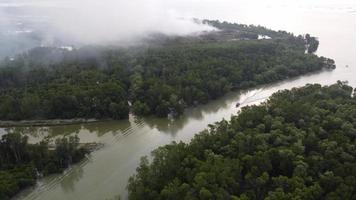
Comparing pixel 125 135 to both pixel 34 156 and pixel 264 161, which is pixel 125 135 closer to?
pixel 34 156

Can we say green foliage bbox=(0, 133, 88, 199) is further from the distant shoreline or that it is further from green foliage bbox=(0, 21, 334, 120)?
green foliage bbox=(0, 21, 334, 120)

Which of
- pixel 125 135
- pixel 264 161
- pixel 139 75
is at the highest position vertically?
pixel 139 75

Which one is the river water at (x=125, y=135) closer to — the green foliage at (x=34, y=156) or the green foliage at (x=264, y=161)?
the green foliage at (x=34, y=156)

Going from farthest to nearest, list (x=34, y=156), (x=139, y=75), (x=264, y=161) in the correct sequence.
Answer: (x=139, y=75)
(x=34, y=156)
(x=264, y=161)

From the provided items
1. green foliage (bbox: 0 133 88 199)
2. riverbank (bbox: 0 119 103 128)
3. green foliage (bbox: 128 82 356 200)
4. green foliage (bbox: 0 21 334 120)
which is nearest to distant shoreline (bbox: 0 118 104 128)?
riverbank (bbox: 0 119 103 128)

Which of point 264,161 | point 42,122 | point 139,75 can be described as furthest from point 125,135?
point 264,161

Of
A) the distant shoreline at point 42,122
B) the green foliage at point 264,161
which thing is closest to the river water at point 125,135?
the distant shoreline at point 42,122

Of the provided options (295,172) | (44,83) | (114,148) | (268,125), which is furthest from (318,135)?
(44,83)

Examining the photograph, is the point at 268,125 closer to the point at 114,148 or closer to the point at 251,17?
the point at 114,148
